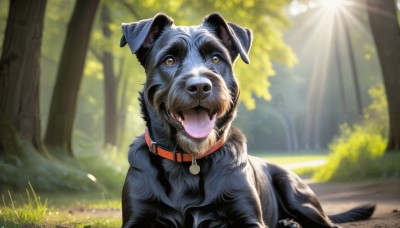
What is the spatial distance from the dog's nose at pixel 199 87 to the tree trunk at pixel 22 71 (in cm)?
673

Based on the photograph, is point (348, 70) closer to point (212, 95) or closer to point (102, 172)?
point (102, 172)

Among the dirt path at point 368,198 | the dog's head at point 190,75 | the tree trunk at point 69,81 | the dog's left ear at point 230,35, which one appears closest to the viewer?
the dog's head at point 190,75

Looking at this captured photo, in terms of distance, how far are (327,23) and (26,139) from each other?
3367cm

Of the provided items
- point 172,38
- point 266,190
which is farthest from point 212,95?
point 266,190

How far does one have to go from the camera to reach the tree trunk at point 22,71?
32.7 feet

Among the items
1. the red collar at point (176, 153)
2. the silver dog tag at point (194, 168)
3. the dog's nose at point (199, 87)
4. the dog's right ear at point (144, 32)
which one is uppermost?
the dog's right ear at point (144, 32)

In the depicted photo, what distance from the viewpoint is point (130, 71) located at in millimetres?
25234

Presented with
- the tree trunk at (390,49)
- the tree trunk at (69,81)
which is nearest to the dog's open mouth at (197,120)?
the tree trunk at (69,81)

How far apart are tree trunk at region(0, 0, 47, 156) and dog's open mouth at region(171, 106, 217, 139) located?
647 cm

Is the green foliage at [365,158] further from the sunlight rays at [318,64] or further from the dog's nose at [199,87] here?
the sunlight rays at [318,64]

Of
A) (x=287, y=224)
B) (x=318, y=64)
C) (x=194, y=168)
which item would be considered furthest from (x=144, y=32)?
(x=318, y=64)

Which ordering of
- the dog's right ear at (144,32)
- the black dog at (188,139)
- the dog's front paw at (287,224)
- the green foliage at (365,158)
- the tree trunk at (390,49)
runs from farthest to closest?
the tree trunk at (390,49) → the green foliage at (365,158) → the dog's front paw at (287,224) → the dog's right ear at (144,32) → the black dog at (188,139)

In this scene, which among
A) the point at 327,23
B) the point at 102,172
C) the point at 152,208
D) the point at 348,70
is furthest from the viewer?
the point at 348,70

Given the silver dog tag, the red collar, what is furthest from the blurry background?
the silver dog tag
